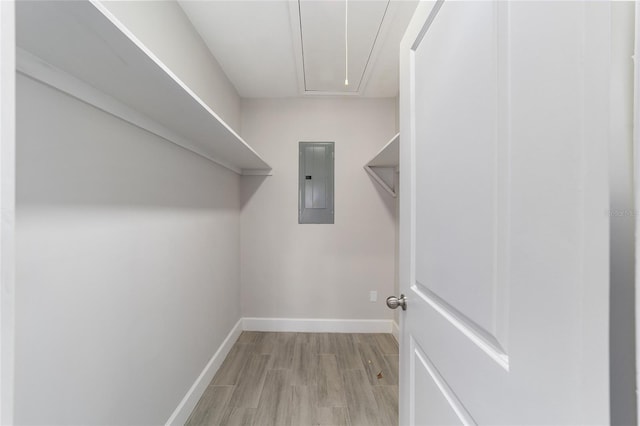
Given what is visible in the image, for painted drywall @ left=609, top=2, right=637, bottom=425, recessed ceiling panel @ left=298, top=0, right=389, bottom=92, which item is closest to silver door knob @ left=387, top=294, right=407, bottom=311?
painted drywall @ left=609, top=2, right=637, bottom=425

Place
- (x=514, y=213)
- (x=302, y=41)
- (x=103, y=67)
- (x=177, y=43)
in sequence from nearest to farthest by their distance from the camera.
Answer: (x=514, y=213), (x=103, y=67), (x=177, y=43), (x=302, y=41)

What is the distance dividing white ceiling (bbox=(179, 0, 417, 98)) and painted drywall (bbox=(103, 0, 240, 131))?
88 mm

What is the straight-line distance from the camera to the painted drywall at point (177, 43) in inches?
43.4

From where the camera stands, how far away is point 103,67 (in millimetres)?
729

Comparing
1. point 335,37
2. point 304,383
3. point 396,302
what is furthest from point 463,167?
point 304,383

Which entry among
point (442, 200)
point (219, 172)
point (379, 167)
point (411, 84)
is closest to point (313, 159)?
point (379, 167)

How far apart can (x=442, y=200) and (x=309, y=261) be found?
205 cm

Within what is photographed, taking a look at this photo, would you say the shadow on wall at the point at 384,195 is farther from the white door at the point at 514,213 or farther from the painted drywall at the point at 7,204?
the painted drywall at the point at 7,204

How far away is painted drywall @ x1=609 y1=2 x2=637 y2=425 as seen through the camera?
285 millimetres

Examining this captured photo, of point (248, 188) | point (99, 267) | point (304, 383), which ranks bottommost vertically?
point (304, 383)

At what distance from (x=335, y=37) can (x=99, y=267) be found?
6.12 feet

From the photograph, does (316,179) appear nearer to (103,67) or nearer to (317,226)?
(317,226)

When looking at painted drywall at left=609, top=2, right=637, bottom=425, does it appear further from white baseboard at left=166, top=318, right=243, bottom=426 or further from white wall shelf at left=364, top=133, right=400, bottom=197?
white wall shelf at left=364, top=133, right=400, bottom=197

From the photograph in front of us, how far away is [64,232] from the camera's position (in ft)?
2.62
